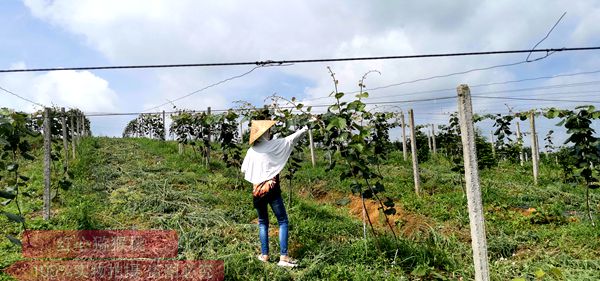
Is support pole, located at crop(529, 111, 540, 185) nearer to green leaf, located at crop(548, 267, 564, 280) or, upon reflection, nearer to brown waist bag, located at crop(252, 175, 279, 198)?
green leaf, located at crop(548, 267, 564, 280)

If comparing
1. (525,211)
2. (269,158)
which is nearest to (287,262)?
(269,158)

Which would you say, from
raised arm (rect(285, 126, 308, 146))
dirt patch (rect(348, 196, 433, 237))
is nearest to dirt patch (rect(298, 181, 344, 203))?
dirt patch (rect(348, 196, 433, 237))

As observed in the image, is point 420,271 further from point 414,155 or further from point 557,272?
point 414,155

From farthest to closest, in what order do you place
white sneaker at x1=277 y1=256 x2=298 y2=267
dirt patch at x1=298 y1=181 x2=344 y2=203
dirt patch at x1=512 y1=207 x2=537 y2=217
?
dirt patch at x1=298 y1=181 x2=344 y2=203
dirt patch at x1=512 y1=207 x2=537 y2=217
white sneaker at x1=277 y1=256 x2=298 y2=267

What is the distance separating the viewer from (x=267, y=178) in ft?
13.8

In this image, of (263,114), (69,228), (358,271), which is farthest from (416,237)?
(69,228)

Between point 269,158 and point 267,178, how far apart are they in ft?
0.72

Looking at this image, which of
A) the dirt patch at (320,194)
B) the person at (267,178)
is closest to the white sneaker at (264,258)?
the person at (267,178)

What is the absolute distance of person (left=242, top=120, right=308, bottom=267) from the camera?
4191 millimetres

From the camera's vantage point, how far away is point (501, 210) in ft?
22.1

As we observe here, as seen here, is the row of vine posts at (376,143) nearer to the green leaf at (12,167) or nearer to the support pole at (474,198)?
the support pole at (474,198)

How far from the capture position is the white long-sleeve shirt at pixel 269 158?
4.23 m

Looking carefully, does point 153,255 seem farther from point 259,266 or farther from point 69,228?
point 69,228

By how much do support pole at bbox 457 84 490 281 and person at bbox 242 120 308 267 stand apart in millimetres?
1620
